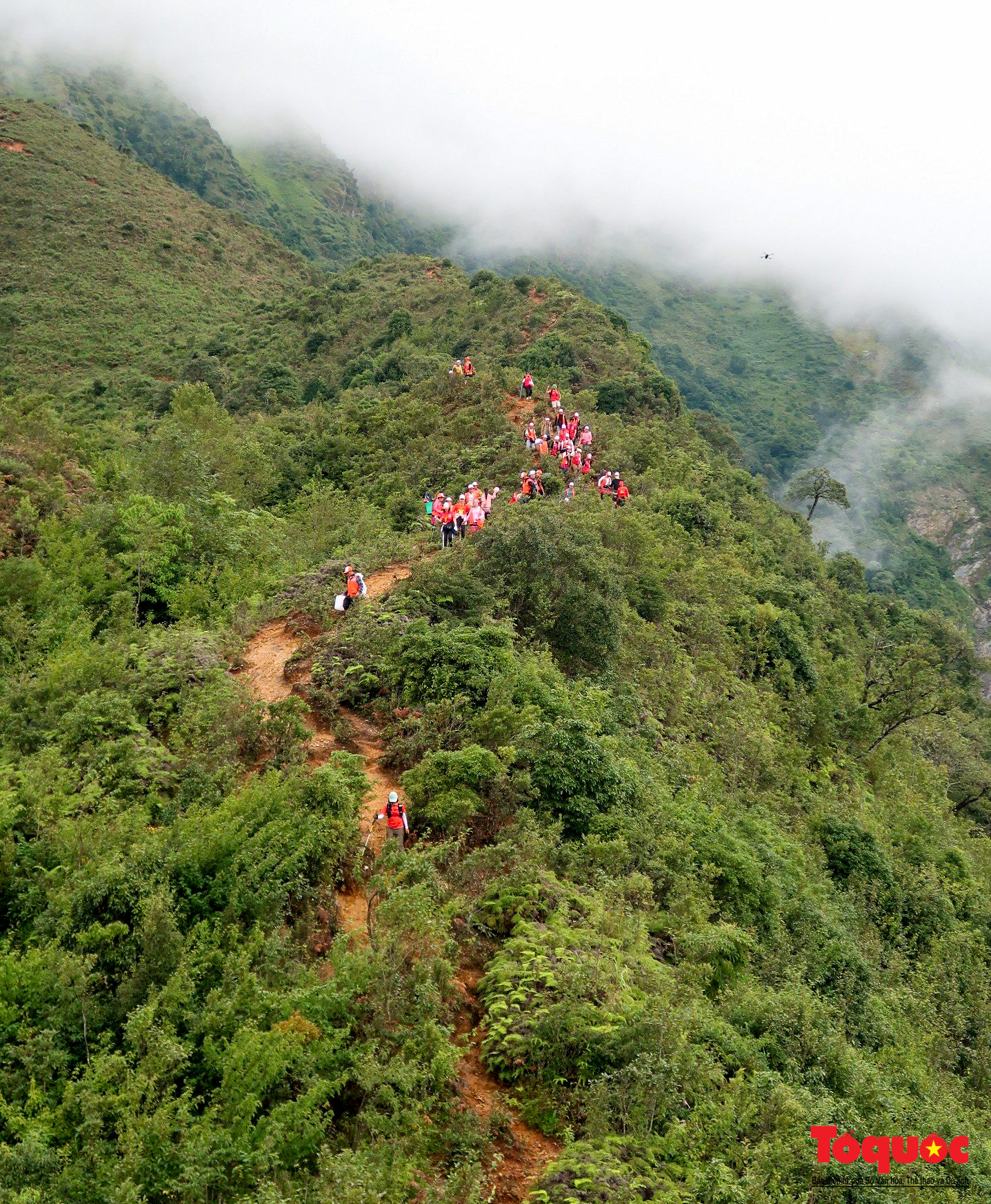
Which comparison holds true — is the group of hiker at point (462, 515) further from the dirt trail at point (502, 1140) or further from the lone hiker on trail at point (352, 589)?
the dirt trail at point (502, 1140)

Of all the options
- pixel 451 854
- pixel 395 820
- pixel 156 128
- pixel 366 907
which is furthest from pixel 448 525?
pixel 156 128

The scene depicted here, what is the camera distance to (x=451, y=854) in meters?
8.77

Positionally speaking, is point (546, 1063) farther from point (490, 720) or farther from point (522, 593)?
point (522, 593)

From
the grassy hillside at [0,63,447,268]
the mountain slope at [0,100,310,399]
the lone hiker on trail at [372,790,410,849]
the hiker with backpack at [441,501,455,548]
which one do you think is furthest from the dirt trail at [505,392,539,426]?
the grassy hillside at [0,63,447,268]

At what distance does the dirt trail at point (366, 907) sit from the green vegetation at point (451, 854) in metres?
0.17

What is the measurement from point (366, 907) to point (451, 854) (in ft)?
3.25

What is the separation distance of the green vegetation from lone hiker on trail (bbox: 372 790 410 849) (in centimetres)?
44

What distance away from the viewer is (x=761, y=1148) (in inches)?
244

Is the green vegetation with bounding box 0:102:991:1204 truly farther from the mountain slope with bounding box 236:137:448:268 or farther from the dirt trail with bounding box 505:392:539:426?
the mountain slope with bounding box 236:137:448:268

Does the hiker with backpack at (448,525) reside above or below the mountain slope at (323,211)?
above

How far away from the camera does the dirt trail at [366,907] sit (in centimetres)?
617

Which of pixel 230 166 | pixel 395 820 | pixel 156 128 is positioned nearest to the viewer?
pixel 395 820

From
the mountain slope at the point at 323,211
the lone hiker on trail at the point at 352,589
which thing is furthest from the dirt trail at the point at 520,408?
the mountain slope at the point at 323,211

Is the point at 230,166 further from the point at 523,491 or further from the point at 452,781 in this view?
the point at 452,781
